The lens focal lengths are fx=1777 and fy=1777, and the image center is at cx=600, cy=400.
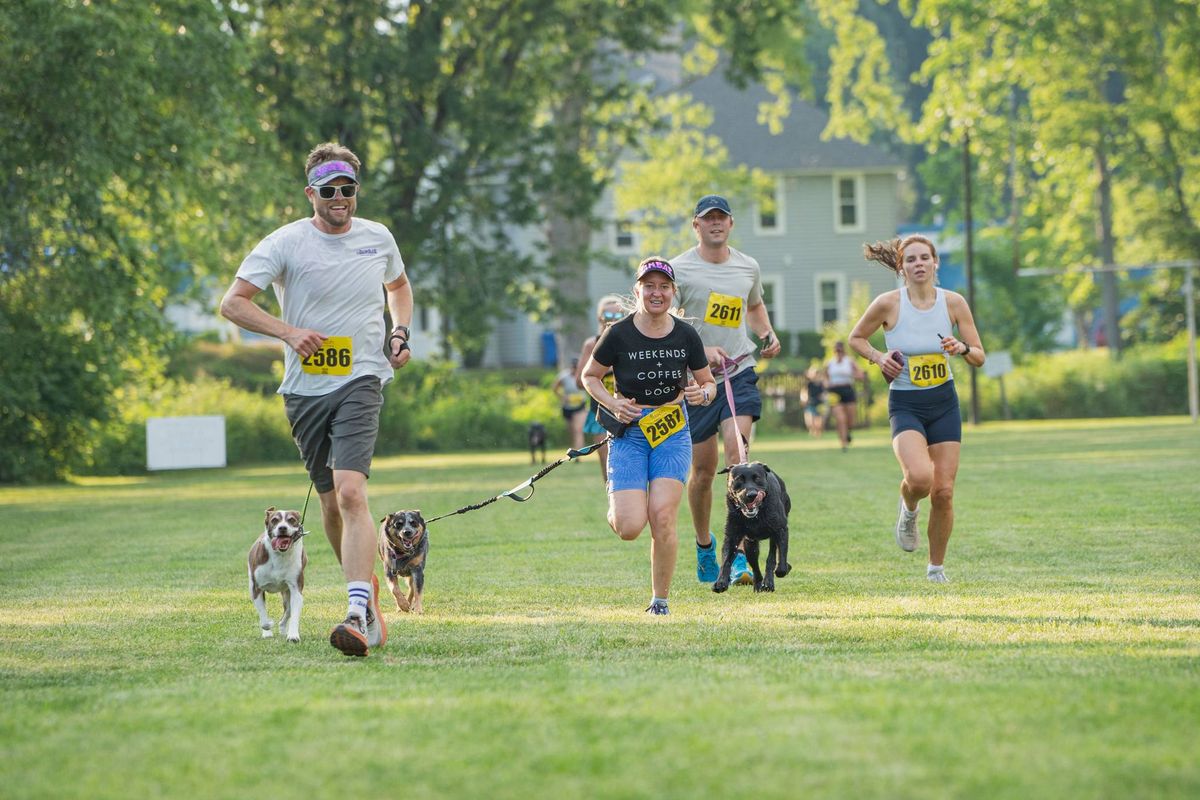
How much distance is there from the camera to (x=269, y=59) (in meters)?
32.5

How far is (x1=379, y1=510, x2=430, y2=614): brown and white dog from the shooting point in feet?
33.2

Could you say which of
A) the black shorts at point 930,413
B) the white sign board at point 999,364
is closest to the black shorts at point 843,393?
the white sign board at point 999,364

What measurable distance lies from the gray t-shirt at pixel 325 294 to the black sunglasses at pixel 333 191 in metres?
0.14

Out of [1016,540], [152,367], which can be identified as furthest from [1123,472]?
[152,367]

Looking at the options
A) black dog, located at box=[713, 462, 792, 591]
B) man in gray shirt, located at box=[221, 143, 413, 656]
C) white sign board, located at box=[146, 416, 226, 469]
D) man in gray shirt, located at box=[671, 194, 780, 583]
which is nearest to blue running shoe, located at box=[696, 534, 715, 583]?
man in gray shirt, located at box=[671, 194, 780, 583]

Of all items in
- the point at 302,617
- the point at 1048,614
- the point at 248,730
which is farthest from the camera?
the point at 302,617

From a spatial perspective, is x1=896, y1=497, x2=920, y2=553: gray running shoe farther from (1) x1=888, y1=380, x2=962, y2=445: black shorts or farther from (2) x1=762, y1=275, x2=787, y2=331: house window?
(2) x1=762, y1=275, x2=787, y2=331: house window

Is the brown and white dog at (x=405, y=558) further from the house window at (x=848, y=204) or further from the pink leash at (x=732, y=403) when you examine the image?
the house window at (x=848, y=204)

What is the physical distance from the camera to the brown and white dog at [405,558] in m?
10.1

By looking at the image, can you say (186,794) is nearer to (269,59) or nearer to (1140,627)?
(1140,627)

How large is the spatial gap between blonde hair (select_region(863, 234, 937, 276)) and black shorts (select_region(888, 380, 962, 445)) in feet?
2.61

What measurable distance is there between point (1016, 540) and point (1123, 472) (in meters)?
8.42

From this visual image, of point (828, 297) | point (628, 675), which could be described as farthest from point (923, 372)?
point (828, 297)

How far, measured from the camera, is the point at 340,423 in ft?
26.7
